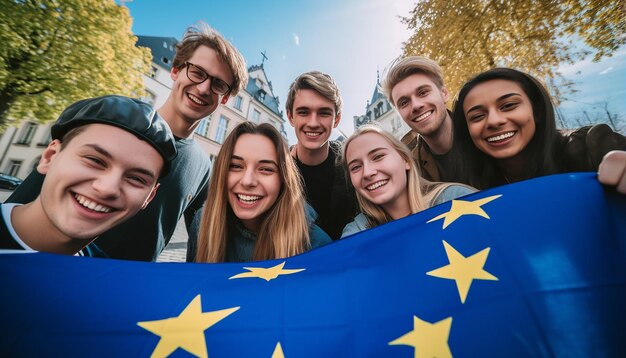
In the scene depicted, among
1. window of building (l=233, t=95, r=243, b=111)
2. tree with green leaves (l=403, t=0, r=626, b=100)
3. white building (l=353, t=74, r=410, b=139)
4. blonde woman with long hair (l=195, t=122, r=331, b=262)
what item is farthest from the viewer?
white building (l=353, t=74, r=410, b=139)

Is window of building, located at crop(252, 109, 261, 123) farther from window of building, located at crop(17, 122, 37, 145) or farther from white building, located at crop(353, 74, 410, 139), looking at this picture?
window of building, located at crop(17, 122, 37, 145)

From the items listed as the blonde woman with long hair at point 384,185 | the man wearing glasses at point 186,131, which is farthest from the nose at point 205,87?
the blonde woman with long hair at point 384,185

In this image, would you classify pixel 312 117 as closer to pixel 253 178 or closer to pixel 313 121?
pixel 313 121

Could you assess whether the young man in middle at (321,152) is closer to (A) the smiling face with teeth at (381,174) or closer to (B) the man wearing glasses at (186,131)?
(A) the smiling face with teeth at (381,174)

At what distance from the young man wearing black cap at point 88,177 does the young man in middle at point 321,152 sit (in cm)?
187

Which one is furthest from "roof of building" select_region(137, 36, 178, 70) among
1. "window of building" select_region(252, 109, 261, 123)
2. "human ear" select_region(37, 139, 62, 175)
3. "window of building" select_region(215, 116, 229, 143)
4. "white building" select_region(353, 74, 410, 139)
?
"human ear" select_region(37, 139, 62, 175)

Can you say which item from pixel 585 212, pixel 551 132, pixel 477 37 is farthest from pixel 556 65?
pixel 585 212

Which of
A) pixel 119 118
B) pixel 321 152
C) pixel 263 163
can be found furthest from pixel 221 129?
pixel 119 118

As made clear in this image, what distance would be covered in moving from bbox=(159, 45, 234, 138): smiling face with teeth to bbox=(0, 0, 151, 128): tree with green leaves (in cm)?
718

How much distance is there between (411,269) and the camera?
1030 mm

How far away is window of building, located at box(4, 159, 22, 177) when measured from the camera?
19438mm

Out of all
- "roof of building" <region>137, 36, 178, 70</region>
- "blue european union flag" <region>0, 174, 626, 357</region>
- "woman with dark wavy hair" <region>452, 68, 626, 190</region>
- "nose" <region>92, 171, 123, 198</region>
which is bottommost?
"blue european union flag" <region>0, 174, 626, 357</region>

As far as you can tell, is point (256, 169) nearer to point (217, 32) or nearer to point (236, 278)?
point (236, 278)

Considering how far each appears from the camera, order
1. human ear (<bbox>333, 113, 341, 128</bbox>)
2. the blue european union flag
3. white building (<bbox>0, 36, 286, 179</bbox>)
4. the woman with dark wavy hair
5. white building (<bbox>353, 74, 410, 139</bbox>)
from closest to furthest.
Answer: the blue european union flag
the woman with dark wavy hair
human ear (<bbox>333, 113, 341, 128</bbox>)
white building (<bbox>0, 36, 286, 179</bbox>)
white building (<bbox>353, 74, 410, 139</bbox>)
